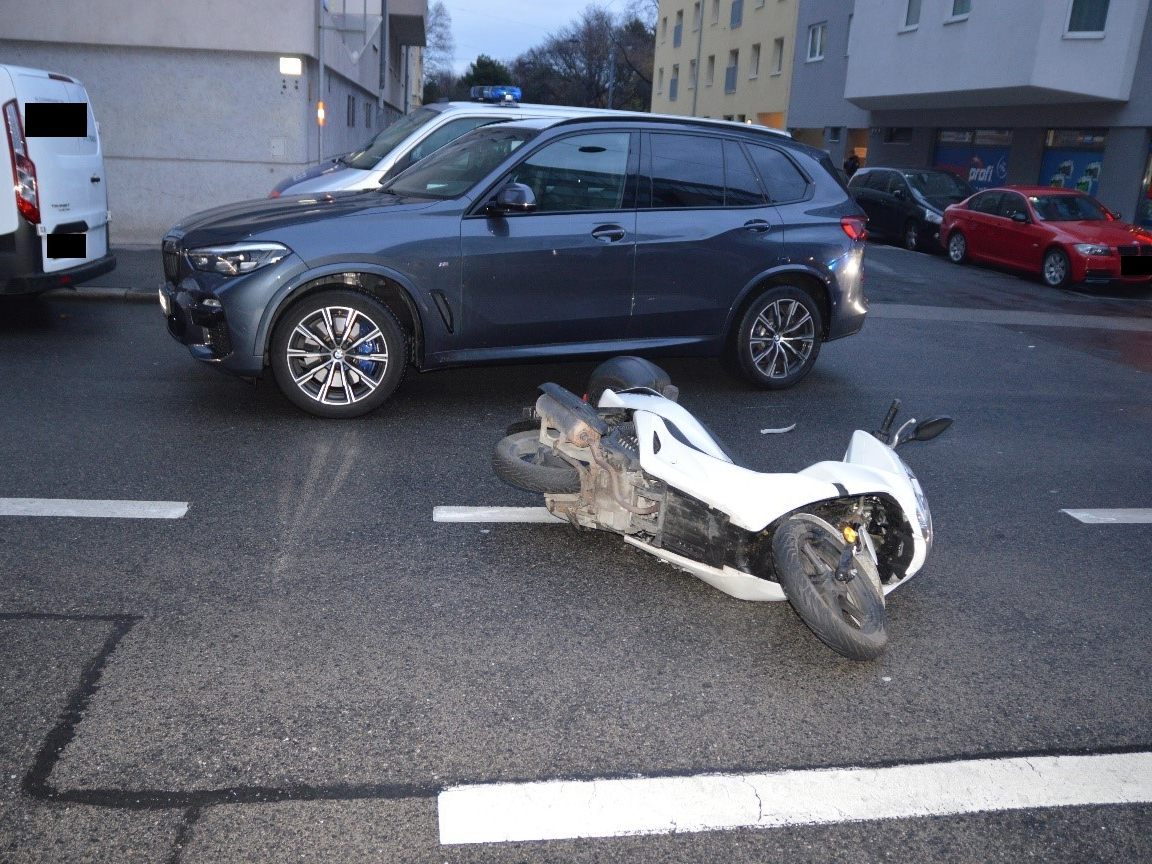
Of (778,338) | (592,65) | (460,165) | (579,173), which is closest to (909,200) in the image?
(778,338)

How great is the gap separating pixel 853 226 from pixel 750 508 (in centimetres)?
461

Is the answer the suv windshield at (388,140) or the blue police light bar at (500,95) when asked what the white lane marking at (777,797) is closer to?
the suv windshield at (388,140)

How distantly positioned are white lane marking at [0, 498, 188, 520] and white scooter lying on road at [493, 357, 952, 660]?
1.63m

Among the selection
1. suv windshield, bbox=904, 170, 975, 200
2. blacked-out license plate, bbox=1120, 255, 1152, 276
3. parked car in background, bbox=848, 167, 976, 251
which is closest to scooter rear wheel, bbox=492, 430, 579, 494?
blacked-out license plate, bbox=1120, 255, 1152, 276

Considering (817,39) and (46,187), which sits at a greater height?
(817,39)

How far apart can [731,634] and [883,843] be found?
1.29m

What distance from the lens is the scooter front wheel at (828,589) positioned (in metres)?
3.79

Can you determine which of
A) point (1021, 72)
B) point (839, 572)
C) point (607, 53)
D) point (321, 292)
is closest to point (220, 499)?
point (321, 292)

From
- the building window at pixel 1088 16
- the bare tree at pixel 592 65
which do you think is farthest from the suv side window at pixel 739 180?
the bare tree at pixel 592 65

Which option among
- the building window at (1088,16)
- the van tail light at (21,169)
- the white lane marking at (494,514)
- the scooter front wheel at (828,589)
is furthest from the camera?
the building window at (1088,16)

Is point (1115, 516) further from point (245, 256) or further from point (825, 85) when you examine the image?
point (825, 85)

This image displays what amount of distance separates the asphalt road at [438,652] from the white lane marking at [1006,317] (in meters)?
5.69

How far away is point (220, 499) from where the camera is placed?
17.7 ft

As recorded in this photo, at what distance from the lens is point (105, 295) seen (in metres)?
10.7
